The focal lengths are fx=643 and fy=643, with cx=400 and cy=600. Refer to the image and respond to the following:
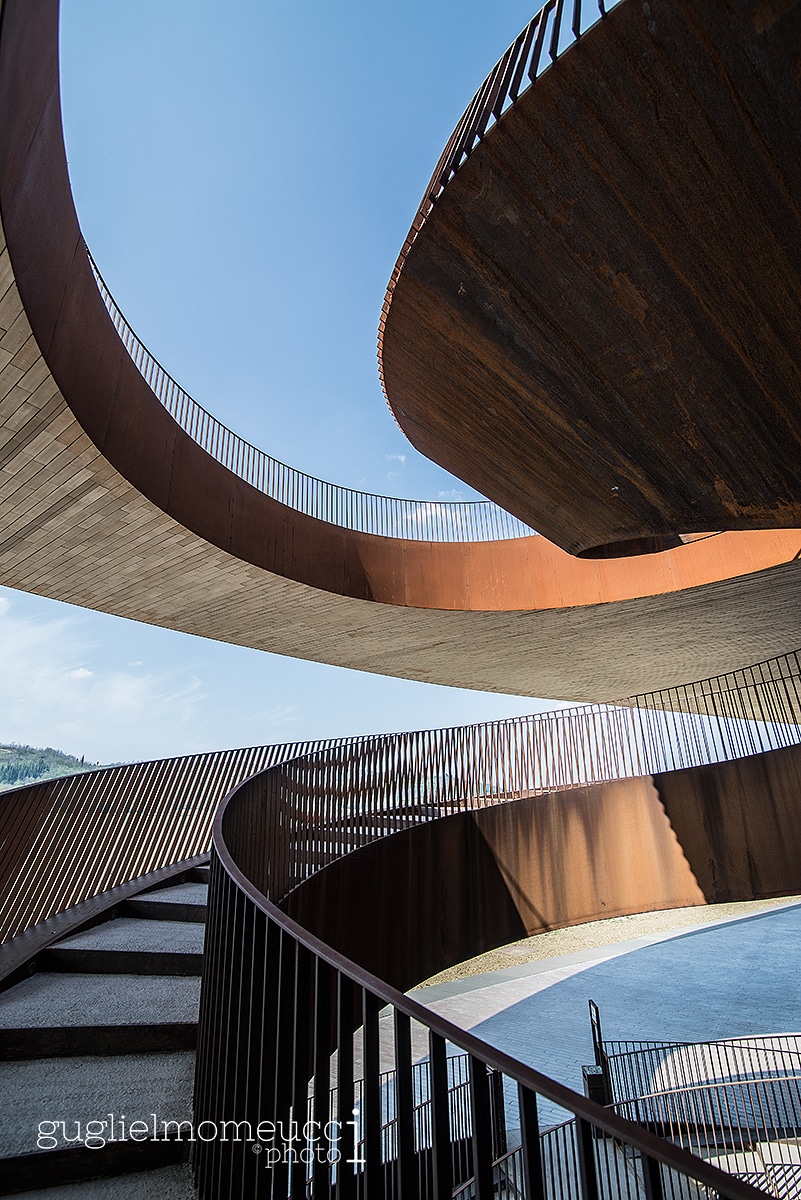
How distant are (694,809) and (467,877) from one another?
3.65 m

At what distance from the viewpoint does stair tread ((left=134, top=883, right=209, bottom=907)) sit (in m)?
6.30

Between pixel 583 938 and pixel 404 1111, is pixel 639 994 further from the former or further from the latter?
pixel 404 1111

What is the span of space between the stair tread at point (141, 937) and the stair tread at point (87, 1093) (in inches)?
51.6

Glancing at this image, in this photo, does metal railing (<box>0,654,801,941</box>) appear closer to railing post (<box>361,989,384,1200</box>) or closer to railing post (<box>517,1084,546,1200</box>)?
railing post (<box>361,989,384,1200</box>)

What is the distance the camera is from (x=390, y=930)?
7.98m

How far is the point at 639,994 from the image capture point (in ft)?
71.9

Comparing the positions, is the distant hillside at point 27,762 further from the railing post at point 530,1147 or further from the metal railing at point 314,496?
the railing post at point 530,1147

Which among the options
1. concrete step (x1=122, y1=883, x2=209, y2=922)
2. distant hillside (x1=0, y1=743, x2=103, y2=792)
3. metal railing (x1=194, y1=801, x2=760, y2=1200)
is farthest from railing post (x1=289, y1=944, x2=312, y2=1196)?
distant hillside (x1=0, y1=743, x2=103, y2=792)

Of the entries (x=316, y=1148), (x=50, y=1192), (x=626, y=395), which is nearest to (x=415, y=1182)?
(x=316, y=1148)

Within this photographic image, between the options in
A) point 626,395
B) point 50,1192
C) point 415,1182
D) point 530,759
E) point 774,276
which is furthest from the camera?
point 530,759

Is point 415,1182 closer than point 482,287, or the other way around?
point 415,1182

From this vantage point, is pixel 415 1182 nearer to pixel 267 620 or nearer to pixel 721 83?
pixel 721 83

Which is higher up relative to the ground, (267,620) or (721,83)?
(267,620)

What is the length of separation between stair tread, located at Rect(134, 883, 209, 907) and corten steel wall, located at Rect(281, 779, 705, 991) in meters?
1.67
